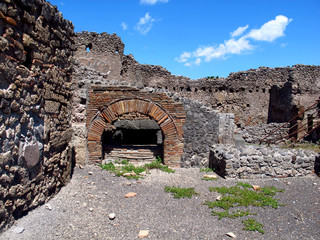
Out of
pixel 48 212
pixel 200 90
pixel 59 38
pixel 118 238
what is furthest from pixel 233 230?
pixel 200 90

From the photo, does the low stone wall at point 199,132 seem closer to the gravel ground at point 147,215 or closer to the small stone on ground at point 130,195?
the gravel ground at point 147,215

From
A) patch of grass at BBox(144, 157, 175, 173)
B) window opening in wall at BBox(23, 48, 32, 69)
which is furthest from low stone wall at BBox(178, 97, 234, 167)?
window opening in wall at BBox(23, 48, 32, 69)

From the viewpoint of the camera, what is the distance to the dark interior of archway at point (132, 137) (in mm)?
7500

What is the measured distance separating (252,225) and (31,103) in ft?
11.1

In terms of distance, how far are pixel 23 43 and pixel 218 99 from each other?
15.2 m

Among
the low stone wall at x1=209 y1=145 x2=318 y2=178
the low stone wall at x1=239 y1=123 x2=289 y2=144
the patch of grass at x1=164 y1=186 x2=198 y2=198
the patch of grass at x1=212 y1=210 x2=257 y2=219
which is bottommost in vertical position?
the patch of grass at x1=212 y1=210 x2=257 y2=219

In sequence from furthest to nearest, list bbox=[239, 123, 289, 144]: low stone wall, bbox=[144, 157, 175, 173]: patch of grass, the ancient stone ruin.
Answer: bbox=[239, 123, 289, 144]: low stone wall < bbox=[144, 157, 175, 173]: patch of grass < the ancient stone ruin

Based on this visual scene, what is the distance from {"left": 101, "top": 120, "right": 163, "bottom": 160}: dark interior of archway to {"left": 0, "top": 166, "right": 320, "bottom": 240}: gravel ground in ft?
7.21

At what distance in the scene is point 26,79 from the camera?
10.1 ft

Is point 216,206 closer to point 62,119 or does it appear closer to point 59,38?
point 62,119

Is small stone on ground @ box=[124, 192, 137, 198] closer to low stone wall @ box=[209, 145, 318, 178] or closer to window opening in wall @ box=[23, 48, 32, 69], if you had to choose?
low stone wall @ box=[209, 145, 318, 178]

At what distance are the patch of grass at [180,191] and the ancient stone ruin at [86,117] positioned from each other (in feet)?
4.71

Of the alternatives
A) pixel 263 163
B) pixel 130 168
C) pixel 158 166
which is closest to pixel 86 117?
pixel 130 168

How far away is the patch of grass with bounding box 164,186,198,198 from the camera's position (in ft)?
14.9
